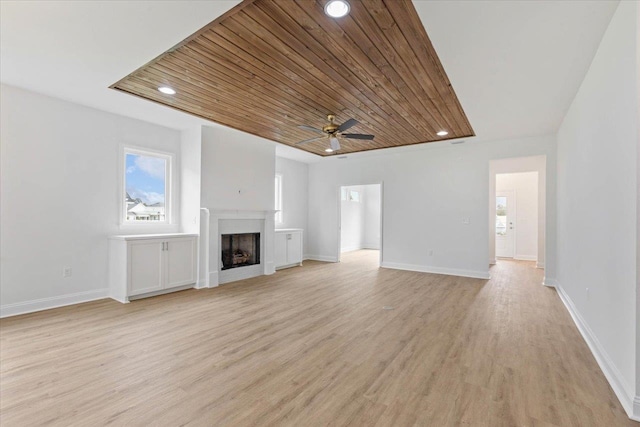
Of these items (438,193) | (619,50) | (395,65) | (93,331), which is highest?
(395,65)

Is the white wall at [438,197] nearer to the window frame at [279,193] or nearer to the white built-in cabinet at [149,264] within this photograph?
the window frame at [279,193]

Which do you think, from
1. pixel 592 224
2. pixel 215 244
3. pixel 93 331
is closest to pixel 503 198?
pixel 592 224

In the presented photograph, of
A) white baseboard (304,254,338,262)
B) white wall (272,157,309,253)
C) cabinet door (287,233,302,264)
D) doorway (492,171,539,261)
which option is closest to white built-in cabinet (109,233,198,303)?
cabinet door (287,233,302,264)

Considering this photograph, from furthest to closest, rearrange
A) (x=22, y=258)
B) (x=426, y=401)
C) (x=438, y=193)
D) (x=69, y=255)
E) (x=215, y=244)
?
(x=438, y=193) → (x=215, y=244) → (x=69, y=255) → (x=22, y=258) → (x=426, y=401)

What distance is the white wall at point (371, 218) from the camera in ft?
36.7

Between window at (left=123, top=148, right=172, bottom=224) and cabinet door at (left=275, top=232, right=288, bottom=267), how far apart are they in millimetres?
2326

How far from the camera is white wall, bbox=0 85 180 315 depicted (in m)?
3.54

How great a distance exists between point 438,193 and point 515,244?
406cm

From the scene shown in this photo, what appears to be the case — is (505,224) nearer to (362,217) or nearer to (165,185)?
(362,217)

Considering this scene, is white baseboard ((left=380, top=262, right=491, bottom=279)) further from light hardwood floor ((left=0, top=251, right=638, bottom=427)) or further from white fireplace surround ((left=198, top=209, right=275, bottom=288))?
white fireplace surround ((left=198, top=209, right=275, bottom=288))

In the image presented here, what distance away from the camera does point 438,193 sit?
629 cm

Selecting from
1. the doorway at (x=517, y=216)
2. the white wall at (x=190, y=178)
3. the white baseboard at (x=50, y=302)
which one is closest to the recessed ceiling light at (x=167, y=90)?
the white wall at (x=190, y=178)

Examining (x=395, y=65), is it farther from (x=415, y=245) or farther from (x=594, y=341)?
(x=415, y=245)

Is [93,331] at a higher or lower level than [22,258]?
lower
